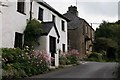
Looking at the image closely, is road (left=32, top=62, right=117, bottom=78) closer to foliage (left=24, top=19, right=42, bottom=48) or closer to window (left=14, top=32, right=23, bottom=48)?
foliage (left=24, top=19, right=42, bottom=48)

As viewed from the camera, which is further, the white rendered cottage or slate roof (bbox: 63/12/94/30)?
slate roof (bbox: 63/12/94/30)

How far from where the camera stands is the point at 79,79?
604 inches

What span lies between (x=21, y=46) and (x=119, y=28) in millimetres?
11342

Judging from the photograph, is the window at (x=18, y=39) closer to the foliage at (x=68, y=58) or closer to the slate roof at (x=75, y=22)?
the foliage at (x=68, y=58)

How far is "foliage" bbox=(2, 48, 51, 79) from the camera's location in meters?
15.4

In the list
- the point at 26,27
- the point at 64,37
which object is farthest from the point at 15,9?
the point at 64,37

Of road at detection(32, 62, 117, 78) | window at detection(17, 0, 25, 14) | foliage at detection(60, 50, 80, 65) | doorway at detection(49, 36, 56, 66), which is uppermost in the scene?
window at detection(17, 0, 25, 14)

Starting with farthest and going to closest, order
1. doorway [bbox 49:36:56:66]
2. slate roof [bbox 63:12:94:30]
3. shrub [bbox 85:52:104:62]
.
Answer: slate roof [bbox 63:12:94:30] < shrub [bbox 85:52:104:62] < doorway [bbox 49:36:56:66]

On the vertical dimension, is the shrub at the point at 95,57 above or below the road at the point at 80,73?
below

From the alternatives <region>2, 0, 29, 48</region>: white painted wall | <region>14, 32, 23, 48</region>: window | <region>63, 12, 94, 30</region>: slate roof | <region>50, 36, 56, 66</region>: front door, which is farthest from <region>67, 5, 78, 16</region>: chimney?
<region>2, 0, 29, 48</region>: white painted wall

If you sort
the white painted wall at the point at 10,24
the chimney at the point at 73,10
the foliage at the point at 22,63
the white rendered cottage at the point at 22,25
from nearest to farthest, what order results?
1. the foliage at the point at 22,63
2. the white painted wall at the point at 10,24
3. the white rendered cottage at the point at 22,25
4. the chimney at the point at 73,10

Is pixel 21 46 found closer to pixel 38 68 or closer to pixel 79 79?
pixel 38 68

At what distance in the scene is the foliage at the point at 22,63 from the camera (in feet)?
50.5

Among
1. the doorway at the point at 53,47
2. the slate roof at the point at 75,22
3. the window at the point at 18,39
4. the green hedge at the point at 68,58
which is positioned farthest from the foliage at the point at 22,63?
the slate roof at the point at 75,22
